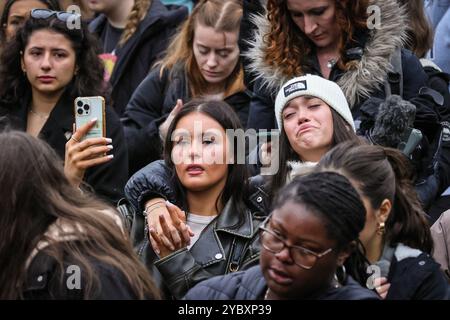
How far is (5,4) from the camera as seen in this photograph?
24.9ft

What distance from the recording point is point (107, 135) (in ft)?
20.0

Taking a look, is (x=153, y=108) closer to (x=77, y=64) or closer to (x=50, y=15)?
(x=77, y=64)

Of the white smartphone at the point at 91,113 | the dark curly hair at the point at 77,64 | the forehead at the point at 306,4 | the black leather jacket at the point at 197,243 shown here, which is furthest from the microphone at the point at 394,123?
the dark curly hair at the point at 77,64

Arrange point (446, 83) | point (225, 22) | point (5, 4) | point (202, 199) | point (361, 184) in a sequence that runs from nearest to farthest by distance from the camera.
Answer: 1. point (361, 184)
2. point (202, 199)
3. point (446, 83)
4. point (225, 22)
5. point (5, 4)

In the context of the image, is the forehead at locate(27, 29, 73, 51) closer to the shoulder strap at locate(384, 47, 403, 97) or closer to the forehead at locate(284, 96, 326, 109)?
the forehead at locate(284, 96, 326, 109)

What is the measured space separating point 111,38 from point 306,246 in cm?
466

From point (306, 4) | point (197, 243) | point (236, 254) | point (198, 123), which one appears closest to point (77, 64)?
point (306, 4)

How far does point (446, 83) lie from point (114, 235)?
297 cm

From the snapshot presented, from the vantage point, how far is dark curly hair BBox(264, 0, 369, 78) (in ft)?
19.8

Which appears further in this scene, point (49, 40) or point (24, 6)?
point (24, 6)

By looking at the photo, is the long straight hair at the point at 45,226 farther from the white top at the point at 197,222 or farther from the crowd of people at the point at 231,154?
the white top at the point at 197,222

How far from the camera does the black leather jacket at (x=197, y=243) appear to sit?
4.65 m
